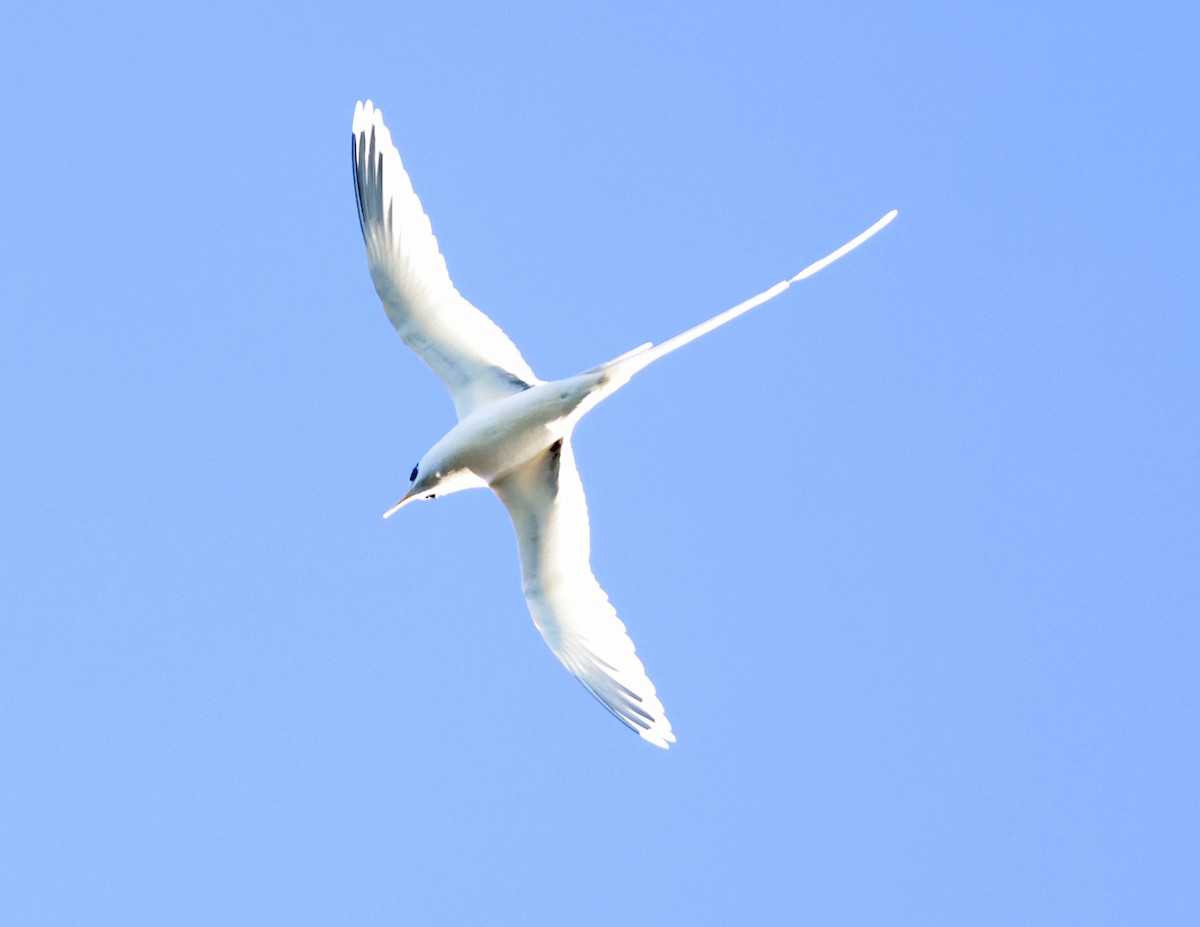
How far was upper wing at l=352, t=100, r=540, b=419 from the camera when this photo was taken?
46.4 feet

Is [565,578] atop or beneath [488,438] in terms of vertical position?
beneath

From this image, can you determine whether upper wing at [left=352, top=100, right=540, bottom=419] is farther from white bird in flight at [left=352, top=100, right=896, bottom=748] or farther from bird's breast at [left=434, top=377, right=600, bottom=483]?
bird's breast at [left=434, top=377, right=600, bottom=483]

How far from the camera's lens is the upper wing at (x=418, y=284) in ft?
46.4

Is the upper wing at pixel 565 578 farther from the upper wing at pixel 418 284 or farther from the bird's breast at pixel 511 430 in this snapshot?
the upper wing at pixel 418 284

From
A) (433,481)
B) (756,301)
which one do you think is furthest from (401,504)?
(756,301)

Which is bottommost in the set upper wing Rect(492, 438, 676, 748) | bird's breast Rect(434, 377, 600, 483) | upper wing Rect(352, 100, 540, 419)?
upper wing Rect(492, 438, 676, 748)

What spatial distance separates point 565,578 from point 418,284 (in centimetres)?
274

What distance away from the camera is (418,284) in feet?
46.7

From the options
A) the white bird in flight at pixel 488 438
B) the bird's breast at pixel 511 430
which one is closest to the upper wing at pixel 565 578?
the white bird in flight at pixel 488 438

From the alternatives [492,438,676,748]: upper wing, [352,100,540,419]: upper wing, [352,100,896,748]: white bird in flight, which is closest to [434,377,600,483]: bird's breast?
[352,100,896,748]: white bird in flight

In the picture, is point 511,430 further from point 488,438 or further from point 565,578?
point 565,578

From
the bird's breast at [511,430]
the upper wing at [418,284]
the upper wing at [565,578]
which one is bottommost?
the upper wing at [565,578]

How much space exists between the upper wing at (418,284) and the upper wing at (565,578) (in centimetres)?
77

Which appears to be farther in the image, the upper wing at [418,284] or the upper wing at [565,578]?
the upper wing at [418,284]
